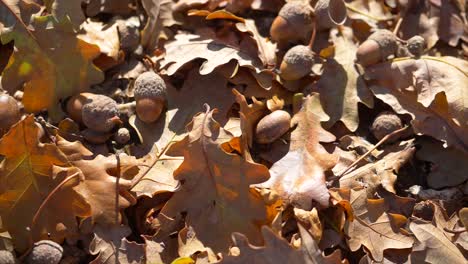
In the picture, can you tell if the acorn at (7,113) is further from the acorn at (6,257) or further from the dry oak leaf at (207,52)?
the dry oak leaf at (207,52)

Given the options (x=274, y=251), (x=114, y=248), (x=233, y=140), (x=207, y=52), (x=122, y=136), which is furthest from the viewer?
(x=207, y=52)

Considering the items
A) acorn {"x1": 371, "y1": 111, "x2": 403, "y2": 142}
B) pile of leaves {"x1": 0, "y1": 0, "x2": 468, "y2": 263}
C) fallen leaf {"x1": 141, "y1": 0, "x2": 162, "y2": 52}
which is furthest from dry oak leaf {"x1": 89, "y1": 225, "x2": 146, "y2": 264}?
acorn {"x1": 371, "y1": 111, "x2": 403, "y2": 142}

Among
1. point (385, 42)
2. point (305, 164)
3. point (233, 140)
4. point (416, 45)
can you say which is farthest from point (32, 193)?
point (416, 45)

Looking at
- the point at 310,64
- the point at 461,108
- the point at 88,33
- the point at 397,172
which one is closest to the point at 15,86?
the point at 88,33

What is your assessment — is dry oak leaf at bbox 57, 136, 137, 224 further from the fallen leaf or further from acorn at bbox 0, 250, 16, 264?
the fallen leaf

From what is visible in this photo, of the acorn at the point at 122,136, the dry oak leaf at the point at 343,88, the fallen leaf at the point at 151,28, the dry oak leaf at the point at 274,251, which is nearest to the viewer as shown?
the dry oak leaf at the point at 274,251

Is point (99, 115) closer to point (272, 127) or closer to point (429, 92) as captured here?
point (272, 127)

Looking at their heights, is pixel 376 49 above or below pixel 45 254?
above

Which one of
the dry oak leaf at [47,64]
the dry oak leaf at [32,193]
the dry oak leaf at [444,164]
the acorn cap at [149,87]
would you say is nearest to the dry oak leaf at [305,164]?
the dry oak leaf at [444,164]
